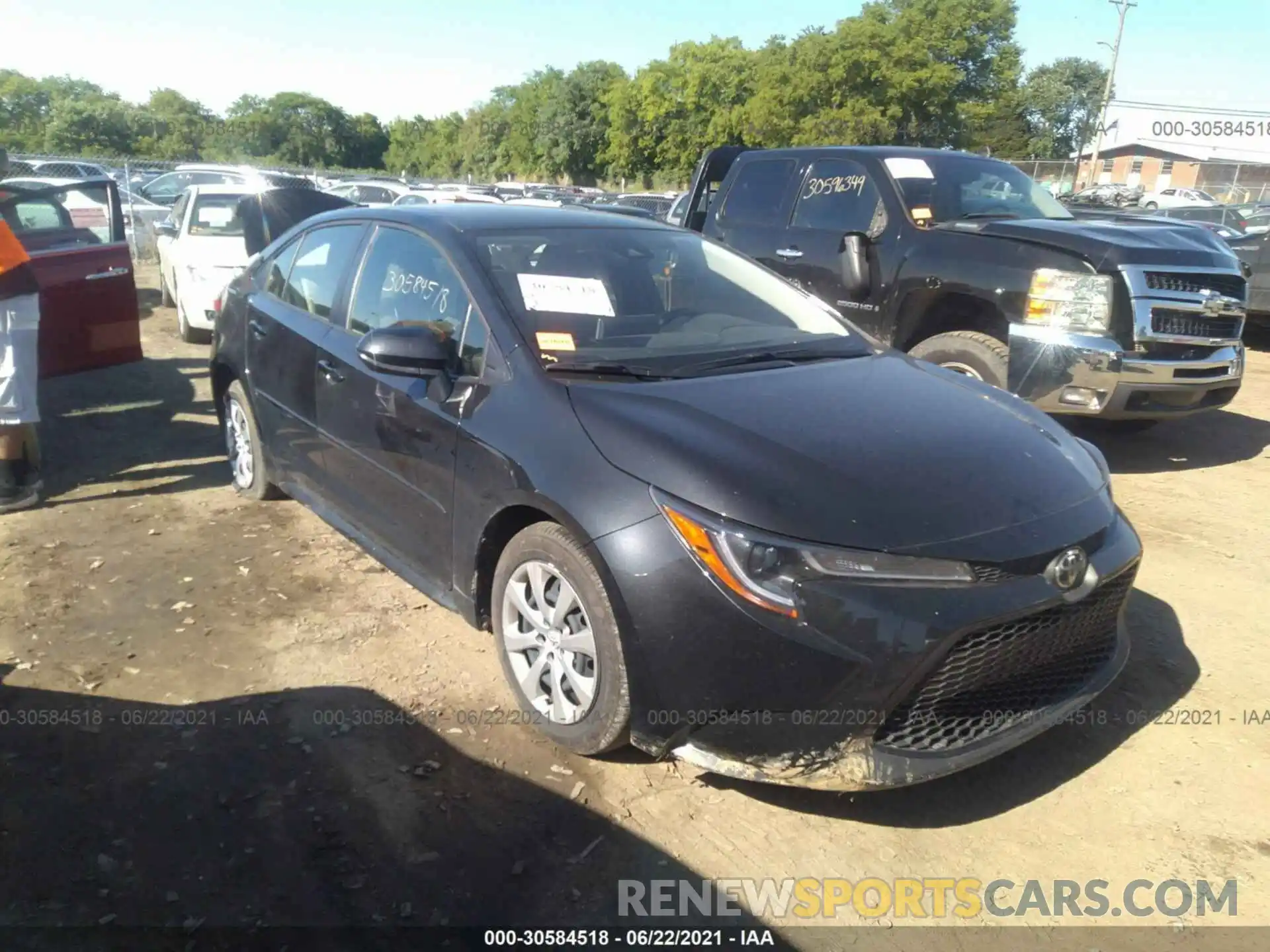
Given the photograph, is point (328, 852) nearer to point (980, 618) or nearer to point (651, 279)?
point (980, 618)

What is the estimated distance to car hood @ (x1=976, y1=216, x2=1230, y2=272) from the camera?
18.8 ft

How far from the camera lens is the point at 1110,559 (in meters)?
2.92

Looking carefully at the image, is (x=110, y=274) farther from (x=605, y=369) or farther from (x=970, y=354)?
(x=970, y=354)

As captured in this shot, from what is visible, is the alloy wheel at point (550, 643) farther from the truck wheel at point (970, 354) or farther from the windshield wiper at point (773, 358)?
the truck wheel at point (970, 354)

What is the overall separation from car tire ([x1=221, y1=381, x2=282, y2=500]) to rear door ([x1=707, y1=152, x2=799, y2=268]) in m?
3.55

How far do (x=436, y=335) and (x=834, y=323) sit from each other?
5.53 feet

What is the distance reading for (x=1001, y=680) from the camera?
2.75 m

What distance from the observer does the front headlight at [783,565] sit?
2564 millimetres

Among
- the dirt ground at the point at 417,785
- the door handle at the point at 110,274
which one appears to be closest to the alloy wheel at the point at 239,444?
the dirt ground at the point at 417,785

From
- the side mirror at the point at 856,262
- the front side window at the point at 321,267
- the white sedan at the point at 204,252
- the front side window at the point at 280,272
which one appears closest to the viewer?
the front side window at the point at 321,267

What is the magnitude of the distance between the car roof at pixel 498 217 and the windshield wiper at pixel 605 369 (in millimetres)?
879

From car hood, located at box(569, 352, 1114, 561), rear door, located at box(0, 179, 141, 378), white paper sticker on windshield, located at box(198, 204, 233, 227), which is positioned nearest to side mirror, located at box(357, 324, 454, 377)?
car hood, located at box(569, 352, 1114, 561)

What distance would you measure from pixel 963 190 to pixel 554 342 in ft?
14.6

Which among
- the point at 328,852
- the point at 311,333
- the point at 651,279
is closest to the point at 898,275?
the point at 651,279
